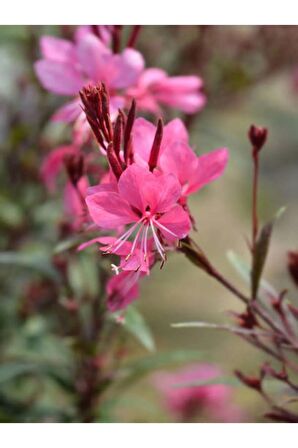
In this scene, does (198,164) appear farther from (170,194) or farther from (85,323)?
(85,323)

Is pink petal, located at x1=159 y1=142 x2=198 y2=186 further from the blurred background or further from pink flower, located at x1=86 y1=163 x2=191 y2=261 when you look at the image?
the blurred background

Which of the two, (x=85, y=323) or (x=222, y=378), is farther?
(x=85, y=323)

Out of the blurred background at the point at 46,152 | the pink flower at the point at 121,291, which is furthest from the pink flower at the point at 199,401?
the pink flower at the point at 121,291

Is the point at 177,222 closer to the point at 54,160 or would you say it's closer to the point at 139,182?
the point at 139,182

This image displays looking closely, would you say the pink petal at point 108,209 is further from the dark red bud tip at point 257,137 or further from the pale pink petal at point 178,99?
the pale pink petal at point 178,99

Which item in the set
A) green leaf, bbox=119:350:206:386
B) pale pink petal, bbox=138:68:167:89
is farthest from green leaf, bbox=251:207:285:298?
green leaf, bbox=119:350:206:386
